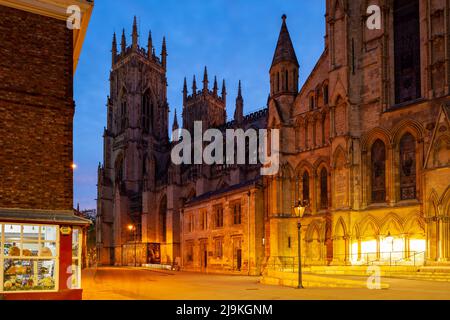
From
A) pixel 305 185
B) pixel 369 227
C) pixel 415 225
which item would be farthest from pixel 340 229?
pixel 305 185

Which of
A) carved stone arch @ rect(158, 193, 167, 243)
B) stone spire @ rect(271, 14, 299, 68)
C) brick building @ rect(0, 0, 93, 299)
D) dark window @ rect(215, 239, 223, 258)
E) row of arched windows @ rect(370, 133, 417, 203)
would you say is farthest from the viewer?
carved stone arch @ rect(158, 193, 167, 243)

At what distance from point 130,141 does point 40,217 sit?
2845 inches

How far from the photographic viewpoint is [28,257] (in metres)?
15.3

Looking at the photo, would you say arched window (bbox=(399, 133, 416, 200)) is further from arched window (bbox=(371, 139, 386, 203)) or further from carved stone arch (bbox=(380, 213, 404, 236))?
carved stone arch (bbox=(380, 213, 404, 236))

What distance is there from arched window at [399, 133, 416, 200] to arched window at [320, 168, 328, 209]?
6106 mm

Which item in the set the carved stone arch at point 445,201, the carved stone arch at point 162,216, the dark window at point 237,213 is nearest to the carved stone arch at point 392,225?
the carved stone arch at point 445,201

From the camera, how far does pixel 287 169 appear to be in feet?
127

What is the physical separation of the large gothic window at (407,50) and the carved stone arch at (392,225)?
7.15 meters

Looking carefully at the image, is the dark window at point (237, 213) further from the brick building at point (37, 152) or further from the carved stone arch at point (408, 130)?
the brick building at point (37, 152)

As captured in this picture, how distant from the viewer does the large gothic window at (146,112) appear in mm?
90938

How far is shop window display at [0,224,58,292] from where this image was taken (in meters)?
15.2

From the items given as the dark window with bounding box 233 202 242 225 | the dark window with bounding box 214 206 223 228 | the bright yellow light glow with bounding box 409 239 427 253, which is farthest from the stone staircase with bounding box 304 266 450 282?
the dark window with bounding box 214 206 223 228
